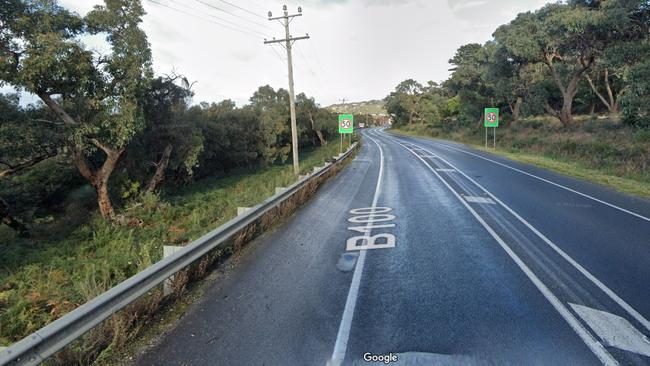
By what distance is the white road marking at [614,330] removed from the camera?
138 inches

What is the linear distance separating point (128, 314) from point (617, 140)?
25964mm

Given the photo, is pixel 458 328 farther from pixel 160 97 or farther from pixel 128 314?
pixel 160 97

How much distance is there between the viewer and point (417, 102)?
90.8 metres

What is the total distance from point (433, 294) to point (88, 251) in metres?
12.9

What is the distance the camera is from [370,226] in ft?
27.0

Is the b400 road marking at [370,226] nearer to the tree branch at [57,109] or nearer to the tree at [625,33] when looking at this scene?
the tree branch at [57,109]

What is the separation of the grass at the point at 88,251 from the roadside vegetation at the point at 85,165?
0.04 m

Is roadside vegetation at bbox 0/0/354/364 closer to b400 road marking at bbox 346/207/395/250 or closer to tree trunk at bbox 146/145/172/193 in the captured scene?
tree trunk at bbox 146/145/172/193

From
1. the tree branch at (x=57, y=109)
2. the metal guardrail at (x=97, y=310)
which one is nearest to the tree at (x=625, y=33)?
the metal guardrail at (x=97, y=310)

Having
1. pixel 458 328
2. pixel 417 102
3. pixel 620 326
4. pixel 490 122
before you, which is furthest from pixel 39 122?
pixel 417 102

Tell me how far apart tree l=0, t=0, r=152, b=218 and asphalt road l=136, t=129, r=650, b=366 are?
10.1 m

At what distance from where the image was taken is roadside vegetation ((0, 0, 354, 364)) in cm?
777

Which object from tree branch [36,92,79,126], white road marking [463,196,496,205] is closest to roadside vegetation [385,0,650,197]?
white road marking [463,196,496,205]

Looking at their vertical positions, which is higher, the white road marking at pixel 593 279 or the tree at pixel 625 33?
the tree at pixel 625 33
